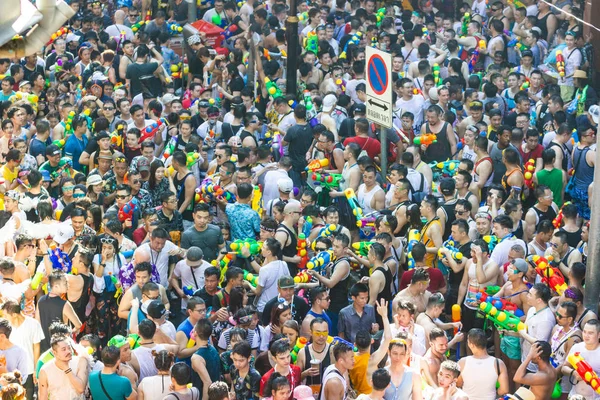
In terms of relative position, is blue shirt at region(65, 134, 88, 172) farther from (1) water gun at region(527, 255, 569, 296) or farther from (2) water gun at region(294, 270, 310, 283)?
(1) water gun at region(527, 255, 569, 296)

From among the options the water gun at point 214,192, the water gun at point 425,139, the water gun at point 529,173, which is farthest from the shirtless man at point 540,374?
the water gun at point 425,139

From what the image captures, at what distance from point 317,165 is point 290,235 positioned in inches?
79.2

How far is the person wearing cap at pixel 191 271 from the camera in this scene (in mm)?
11898

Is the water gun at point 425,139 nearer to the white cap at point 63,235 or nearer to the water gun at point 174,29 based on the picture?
the white cap at point 63,235

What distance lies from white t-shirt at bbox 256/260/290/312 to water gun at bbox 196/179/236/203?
204cm

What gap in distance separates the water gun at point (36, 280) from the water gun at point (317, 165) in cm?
402

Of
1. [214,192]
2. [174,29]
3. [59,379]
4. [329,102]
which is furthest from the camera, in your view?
[174,29]

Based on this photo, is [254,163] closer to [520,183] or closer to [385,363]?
[520,183]

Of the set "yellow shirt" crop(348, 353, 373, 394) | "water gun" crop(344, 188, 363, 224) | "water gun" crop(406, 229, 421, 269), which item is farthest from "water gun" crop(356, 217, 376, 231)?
"yellow shirt" crop(348, 353, 373, 394)

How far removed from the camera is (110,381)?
978 cm

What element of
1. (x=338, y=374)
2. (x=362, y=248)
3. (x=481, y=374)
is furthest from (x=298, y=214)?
(x=481, y=374)

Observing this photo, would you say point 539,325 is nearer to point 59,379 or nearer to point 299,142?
point 59,379

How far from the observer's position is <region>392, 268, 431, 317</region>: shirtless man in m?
11.2

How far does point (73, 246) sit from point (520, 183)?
5.45 m
